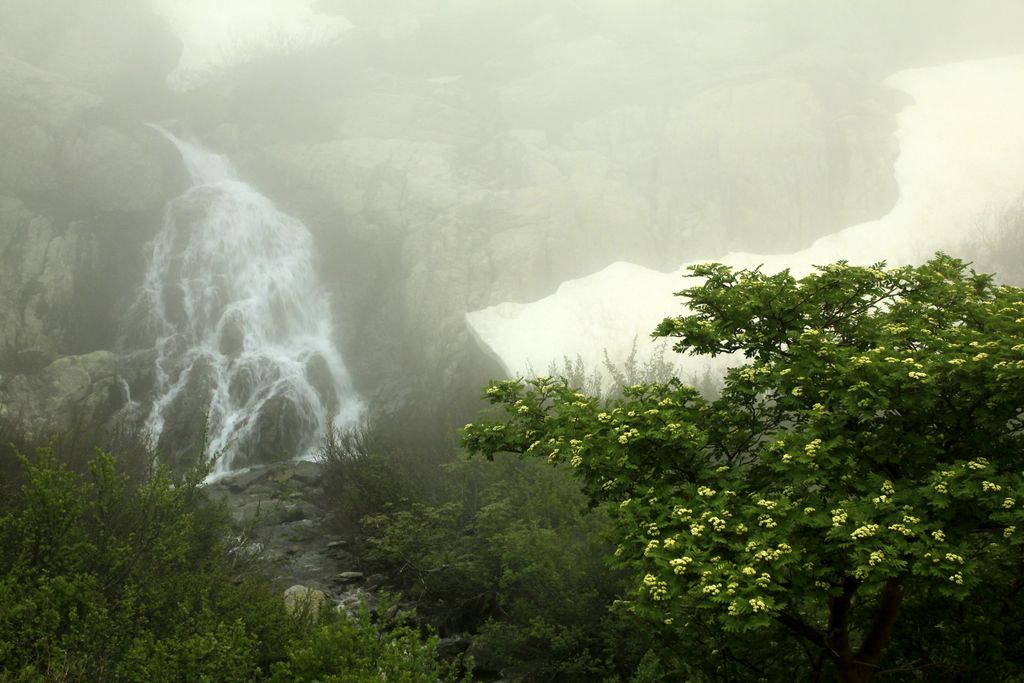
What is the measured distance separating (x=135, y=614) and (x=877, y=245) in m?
34.5

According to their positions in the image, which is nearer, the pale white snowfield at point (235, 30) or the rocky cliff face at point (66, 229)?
the rocky cliff face at point (66, 229)

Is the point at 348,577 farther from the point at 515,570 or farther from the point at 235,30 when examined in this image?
the point at 235,30

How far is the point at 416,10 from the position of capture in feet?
171

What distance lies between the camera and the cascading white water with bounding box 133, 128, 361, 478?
28500 mm

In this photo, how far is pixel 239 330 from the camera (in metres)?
32.0

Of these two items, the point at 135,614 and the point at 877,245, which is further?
the point at 877,245

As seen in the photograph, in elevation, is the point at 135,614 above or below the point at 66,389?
below

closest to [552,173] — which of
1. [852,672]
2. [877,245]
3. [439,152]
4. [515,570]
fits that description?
[439,152]

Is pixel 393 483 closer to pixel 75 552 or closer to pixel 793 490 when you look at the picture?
pixel 75 552

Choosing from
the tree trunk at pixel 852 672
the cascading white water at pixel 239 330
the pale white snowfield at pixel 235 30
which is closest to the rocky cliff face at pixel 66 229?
the cascading white water at pixel 239 330

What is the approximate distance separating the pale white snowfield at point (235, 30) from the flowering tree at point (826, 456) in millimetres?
47828

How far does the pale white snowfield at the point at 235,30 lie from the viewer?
48688 millimetres

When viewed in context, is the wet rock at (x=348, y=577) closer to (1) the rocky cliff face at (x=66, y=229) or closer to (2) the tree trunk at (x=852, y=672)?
(2) the tree trunk at (x=852, y=672)

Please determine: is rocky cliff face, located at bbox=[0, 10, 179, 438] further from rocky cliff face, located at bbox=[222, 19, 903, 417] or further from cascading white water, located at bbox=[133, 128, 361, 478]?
rocky cliff face, located at bbox=[222, 19, 903, 417]
